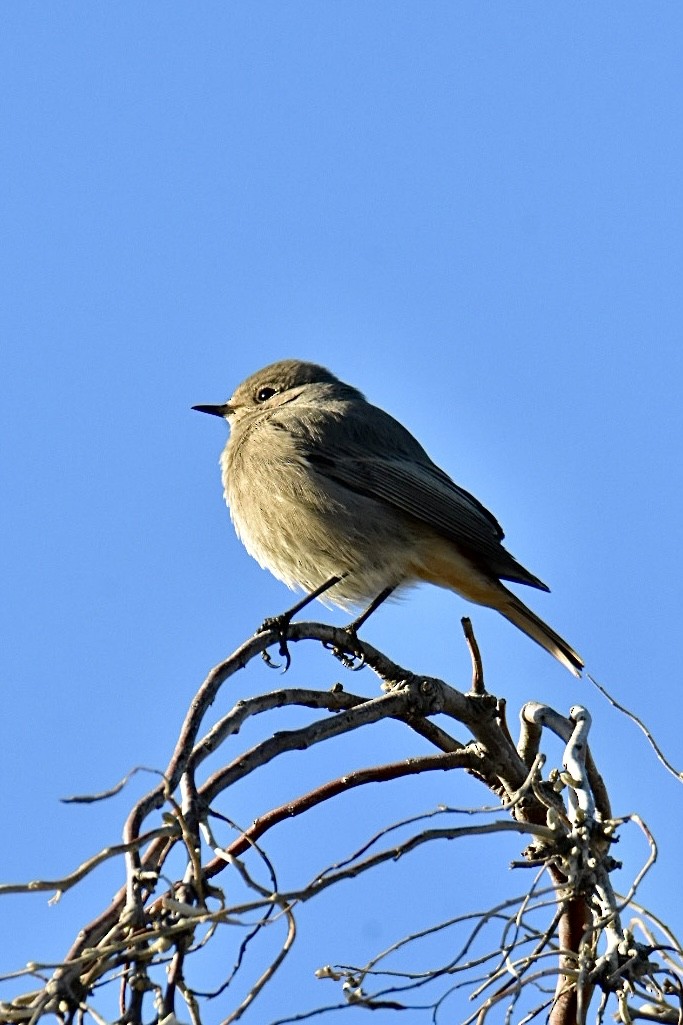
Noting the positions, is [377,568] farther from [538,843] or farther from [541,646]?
[538,843]

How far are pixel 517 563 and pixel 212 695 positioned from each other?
13.2ft

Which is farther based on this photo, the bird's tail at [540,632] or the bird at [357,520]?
the bird at [357,520]

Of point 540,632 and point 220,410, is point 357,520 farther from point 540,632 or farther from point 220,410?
point 220,410

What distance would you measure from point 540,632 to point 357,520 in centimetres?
112

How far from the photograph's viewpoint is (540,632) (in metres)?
6.81

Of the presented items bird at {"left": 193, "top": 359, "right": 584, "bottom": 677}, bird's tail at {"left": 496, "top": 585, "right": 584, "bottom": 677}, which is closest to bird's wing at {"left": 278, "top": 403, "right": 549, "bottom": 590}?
bird at {"left": 193, "top": 359, "right": 584, "bottom": 677}

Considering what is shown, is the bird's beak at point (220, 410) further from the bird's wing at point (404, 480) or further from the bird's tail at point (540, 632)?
the bird's tail at point (540, 632)

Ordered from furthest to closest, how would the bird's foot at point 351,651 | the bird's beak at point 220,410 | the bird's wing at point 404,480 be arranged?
the bird's beak at point 220,410, the bird's wing at point 404,480, the bird's foot at point 351,651

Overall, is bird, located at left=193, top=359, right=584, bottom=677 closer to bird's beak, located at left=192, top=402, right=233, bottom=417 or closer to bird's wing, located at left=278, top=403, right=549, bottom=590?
bird's wing, located at left=278, top=403, right=549, bottom=590

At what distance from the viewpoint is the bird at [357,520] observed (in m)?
7.24

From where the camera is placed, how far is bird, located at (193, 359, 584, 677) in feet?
23.8

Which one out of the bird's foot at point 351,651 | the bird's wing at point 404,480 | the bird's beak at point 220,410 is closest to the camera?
the bird's foot at point 351,651

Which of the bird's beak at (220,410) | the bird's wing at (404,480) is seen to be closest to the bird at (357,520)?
the bird's wing at (404,480)

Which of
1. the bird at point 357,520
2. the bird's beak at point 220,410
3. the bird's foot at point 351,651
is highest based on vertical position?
the bird's beak at point 220,410
